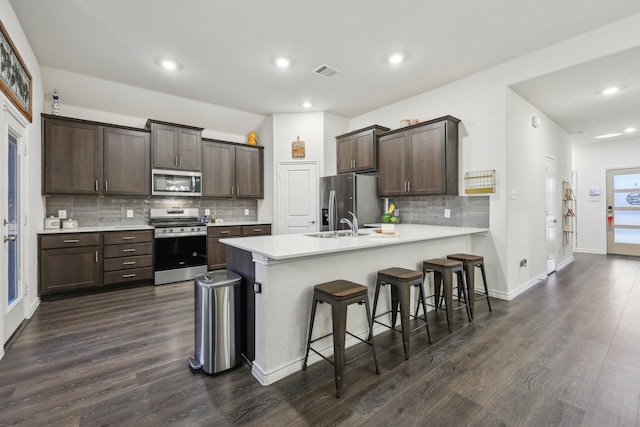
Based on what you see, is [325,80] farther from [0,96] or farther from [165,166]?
[0,96]

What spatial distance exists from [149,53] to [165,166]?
175 cm

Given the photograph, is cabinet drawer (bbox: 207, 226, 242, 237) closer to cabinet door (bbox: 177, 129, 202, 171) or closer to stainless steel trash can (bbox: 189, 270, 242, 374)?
cabinet door (bbox: 177, 129, 202, 171)

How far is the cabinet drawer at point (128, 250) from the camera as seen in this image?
3938mm

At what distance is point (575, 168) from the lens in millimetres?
7035

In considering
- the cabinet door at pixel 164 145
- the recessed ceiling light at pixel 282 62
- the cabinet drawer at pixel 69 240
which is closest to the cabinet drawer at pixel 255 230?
the cabinet door at pixel 164 145

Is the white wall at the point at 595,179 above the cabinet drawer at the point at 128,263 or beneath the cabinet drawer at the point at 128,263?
above

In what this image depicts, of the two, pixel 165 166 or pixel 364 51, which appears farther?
pixel 165 166

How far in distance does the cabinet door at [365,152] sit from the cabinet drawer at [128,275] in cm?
360

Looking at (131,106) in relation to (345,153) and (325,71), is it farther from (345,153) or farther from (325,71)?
(345,153)

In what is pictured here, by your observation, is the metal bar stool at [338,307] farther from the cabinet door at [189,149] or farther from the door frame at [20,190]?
the cabinet door at [189,149]

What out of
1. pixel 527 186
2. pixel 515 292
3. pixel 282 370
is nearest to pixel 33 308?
pixel 282 370

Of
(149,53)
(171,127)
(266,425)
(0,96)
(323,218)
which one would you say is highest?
(149,53)

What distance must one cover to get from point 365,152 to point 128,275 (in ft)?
13.1

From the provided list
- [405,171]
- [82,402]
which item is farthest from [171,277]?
[405,171]
